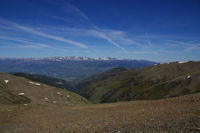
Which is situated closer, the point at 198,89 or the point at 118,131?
the point at 118,131

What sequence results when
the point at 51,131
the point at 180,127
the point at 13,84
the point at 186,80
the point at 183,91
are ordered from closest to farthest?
the point at 180,127 < the point at 51,131 < the point at 13,84 < the point at 183,91 < the point at 186,80

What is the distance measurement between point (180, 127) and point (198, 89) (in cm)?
10122

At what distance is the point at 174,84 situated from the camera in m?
116

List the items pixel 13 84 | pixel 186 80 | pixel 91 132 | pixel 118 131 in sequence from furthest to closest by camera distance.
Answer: pixel 186 80
pixel 13 84
pixel 91 132
pixel 118 131

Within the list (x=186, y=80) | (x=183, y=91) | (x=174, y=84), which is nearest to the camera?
(x=183, y=91)

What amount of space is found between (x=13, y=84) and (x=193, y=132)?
90.8m

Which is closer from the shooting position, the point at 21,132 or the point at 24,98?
the point at 21,132

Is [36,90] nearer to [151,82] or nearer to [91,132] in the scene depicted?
[91,132]

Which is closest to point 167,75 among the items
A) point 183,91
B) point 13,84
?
point 183,91

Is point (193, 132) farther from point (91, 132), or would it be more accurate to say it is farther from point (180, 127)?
point (91, 132)

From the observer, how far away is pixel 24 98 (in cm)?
6506

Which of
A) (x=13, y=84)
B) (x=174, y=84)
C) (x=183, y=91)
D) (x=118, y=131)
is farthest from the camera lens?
(x=174, y=84)

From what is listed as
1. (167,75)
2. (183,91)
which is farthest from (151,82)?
(183,91)

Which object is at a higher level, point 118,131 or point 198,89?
point 118,131
